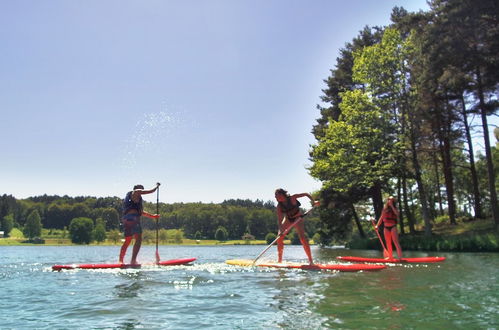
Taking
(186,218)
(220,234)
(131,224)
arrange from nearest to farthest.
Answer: (131,224)
(220,234)
(186,218)

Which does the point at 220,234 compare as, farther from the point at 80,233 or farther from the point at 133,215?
the point at 133,215

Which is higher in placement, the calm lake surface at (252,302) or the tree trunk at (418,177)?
the tree trunk at (418,177)

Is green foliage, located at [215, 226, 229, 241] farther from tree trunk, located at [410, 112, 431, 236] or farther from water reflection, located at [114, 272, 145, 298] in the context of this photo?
water reflection, located at [114, 272, 145, 298]

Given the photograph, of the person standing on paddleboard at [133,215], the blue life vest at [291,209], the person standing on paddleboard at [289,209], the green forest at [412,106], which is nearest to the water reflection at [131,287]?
the person standing on paddleboard at [133,215]

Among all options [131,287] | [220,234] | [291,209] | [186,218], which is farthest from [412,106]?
[186,218]

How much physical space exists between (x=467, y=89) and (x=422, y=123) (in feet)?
14.8

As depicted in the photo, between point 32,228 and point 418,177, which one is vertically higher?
point 418,177

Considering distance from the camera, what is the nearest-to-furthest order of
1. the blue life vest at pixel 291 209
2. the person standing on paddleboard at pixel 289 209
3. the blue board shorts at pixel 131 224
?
the person standing on paddleboard at pixel 289 209 < the blue life vest at pixel 291 209 < the blue board shorts at pixel 131 224

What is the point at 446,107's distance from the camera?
35.3 meters

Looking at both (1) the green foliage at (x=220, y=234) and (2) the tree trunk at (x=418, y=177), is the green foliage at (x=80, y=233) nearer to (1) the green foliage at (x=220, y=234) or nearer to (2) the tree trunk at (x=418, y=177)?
(1) the green foliage at (x=220, y=234)

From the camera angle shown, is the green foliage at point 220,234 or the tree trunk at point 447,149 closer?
the tree trunk at point 447,149

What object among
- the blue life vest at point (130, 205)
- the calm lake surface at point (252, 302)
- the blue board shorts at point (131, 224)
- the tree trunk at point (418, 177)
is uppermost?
the tree trunk at point (418, 177)

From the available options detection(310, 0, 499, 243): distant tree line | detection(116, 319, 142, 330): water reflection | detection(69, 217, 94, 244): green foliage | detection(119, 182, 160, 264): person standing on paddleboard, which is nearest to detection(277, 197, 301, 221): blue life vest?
detection(119, 182, 160, 264): person standing on paddleboard

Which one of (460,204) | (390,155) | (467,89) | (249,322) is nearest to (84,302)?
(249,322)
